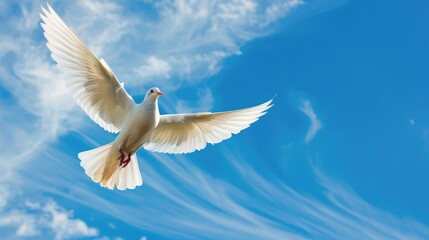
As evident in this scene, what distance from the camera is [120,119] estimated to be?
24.8 meters

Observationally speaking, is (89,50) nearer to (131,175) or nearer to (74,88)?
(74,88)

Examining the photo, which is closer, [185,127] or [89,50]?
[89,50]

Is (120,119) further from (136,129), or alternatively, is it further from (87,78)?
(87,78)

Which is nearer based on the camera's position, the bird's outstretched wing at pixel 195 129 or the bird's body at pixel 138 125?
the bird's body at pixel 138 125

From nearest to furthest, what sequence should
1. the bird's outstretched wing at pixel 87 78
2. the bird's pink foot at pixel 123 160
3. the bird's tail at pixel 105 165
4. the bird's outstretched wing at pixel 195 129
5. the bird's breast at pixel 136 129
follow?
the bird's outstretched wing at pixel 87 78
the bird's breast at pixel 136 129
the bird's pink foot at pixel 123 160
the bird's tail at pixel 105 165
the bird's outstretched wing at pixel 195 129

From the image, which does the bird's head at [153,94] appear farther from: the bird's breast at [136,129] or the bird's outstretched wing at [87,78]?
the bird's outstretched wing at [87,78]

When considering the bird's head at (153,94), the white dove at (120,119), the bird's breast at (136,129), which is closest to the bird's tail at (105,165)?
the white dove at (120,119)

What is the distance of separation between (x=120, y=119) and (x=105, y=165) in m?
1.54

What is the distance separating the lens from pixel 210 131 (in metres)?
25.8

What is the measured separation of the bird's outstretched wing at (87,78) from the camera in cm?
2330

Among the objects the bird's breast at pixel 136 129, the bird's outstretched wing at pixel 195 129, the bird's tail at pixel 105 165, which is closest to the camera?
the bird's breast at pixel 136 129

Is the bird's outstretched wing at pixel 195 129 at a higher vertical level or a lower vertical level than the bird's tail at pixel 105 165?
higher

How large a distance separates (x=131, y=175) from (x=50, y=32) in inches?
210

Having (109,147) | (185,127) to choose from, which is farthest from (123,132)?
(185,127)
